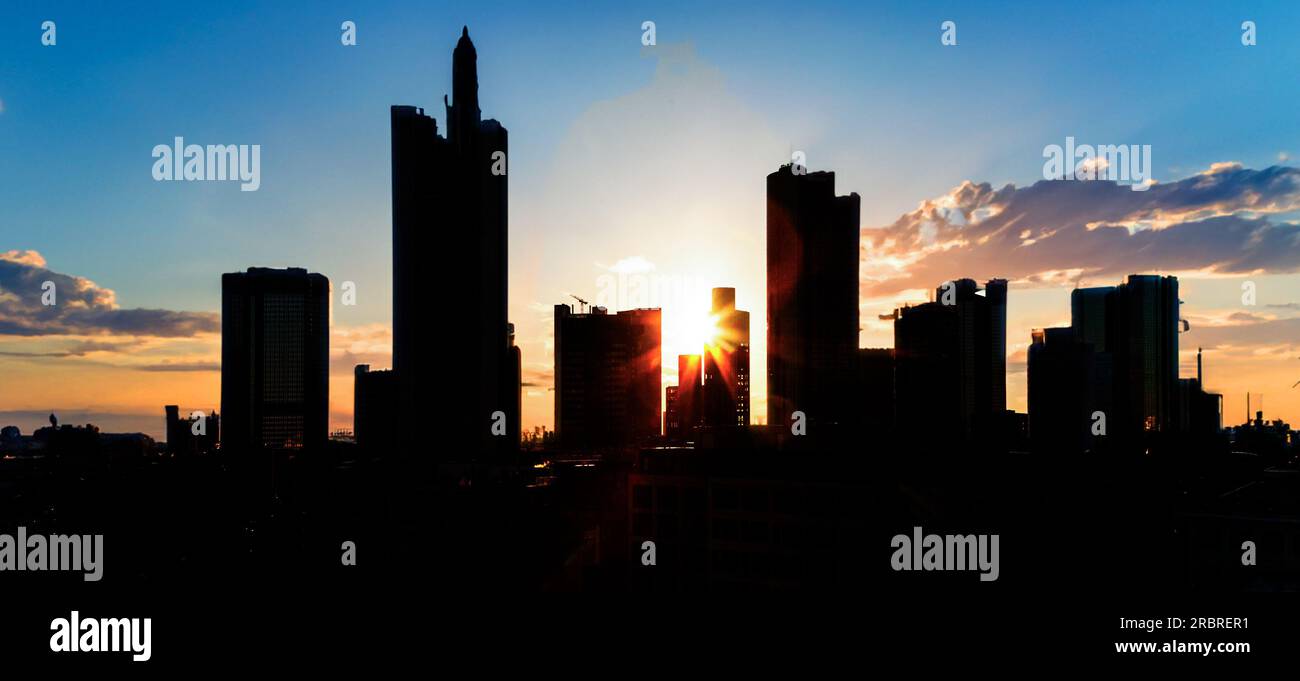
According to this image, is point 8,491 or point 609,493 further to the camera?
point 8,491
